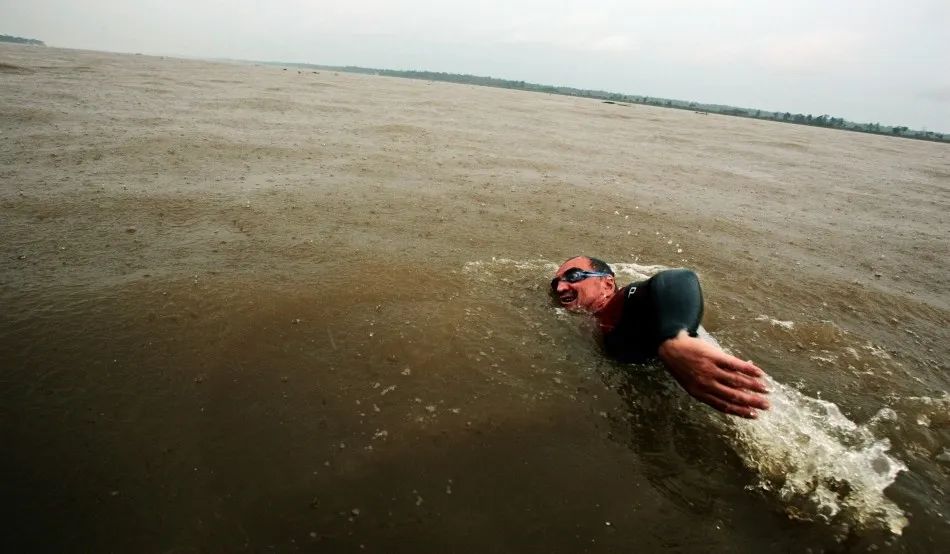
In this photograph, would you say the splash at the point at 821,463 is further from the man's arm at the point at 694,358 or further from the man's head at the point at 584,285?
the man's head at the point at 584,285

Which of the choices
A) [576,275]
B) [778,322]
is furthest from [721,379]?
[778,322]

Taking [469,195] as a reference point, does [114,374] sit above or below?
below

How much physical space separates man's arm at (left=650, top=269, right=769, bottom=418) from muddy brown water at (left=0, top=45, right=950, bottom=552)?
0.50m

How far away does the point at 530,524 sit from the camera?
7.13 feet

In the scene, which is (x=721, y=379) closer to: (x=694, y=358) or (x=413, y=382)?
(x=694, y=358)

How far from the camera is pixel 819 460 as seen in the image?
8.51 ft

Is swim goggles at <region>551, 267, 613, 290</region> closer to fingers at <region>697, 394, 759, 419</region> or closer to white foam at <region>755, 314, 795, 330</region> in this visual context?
white foam at <region>755, 314, 795, 330</region>

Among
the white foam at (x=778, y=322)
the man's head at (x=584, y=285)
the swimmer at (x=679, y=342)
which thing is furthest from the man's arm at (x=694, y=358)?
the white foam at (x=778, y=322)

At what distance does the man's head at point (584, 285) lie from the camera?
4070 mm

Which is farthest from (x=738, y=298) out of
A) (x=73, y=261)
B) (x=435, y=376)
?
(x=73, y=261)

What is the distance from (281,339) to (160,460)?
1208mm

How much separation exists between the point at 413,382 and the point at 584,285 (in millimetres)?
1933

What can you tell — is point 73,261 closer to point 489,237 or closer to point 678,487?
point 489,237

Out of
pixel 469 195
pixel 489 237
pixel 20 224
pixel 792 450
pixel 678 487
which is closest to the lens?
pixel 678 487
